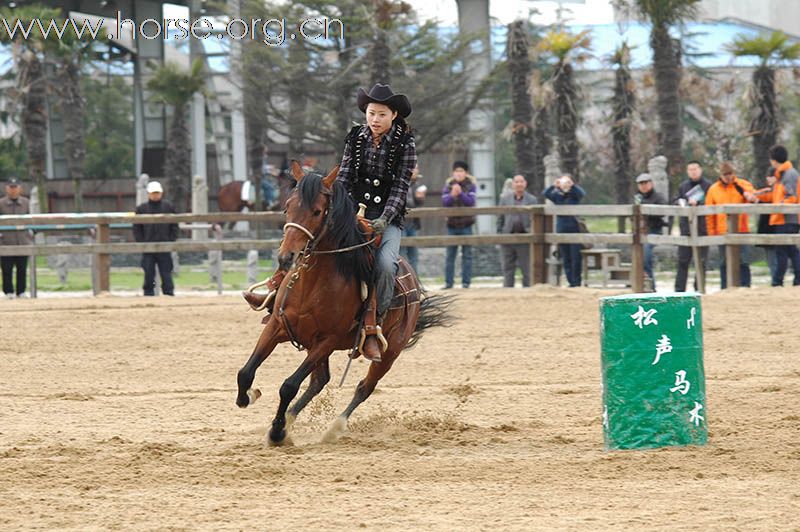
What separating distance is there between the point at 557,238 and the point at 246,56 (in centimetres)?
2093

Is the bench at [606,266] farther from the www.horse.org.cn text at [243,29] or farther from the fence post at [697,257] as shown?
the www.horse.org.cn text at [243,29]

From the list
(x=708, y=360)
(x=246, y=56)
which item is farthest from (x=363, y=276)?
(x=246, y=56)

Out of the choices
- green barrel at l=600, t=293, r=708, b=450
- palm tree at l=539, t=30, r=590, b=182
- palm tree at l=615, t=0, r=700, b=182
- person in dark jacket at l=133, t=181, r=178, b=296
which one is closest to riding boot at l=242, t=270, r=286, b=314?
green barrel at l=600, t=293, r=708, b=450

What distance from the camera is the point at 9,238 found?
69.0 feet

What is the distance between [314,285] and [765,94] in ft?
78.6

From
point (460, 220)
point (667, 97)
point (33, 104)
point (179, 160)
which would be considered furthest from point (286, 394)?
point (33, 104)

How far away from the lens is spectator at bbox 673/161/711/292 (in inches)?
745

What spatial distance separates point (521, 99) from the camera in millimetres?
35406

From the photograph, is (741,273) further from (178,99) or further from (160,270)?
(178,99)

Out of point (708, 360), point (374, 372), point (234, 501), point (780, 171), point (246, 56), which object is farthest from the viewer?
point (246, 56)

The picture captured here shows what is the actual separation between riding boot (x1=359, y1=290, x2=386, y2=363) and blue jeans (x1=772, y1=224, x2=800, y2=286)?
11236 millimetres

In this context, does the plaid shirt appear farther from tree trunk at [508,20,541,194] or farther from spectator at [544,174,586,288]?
tree trunk at [508,20,541,194]

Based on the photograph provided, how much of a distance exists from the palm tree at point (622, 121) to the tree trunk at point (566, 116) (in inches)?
46.8

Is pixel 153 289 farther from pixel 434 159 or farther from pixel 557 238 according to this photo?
pixel 434 159
